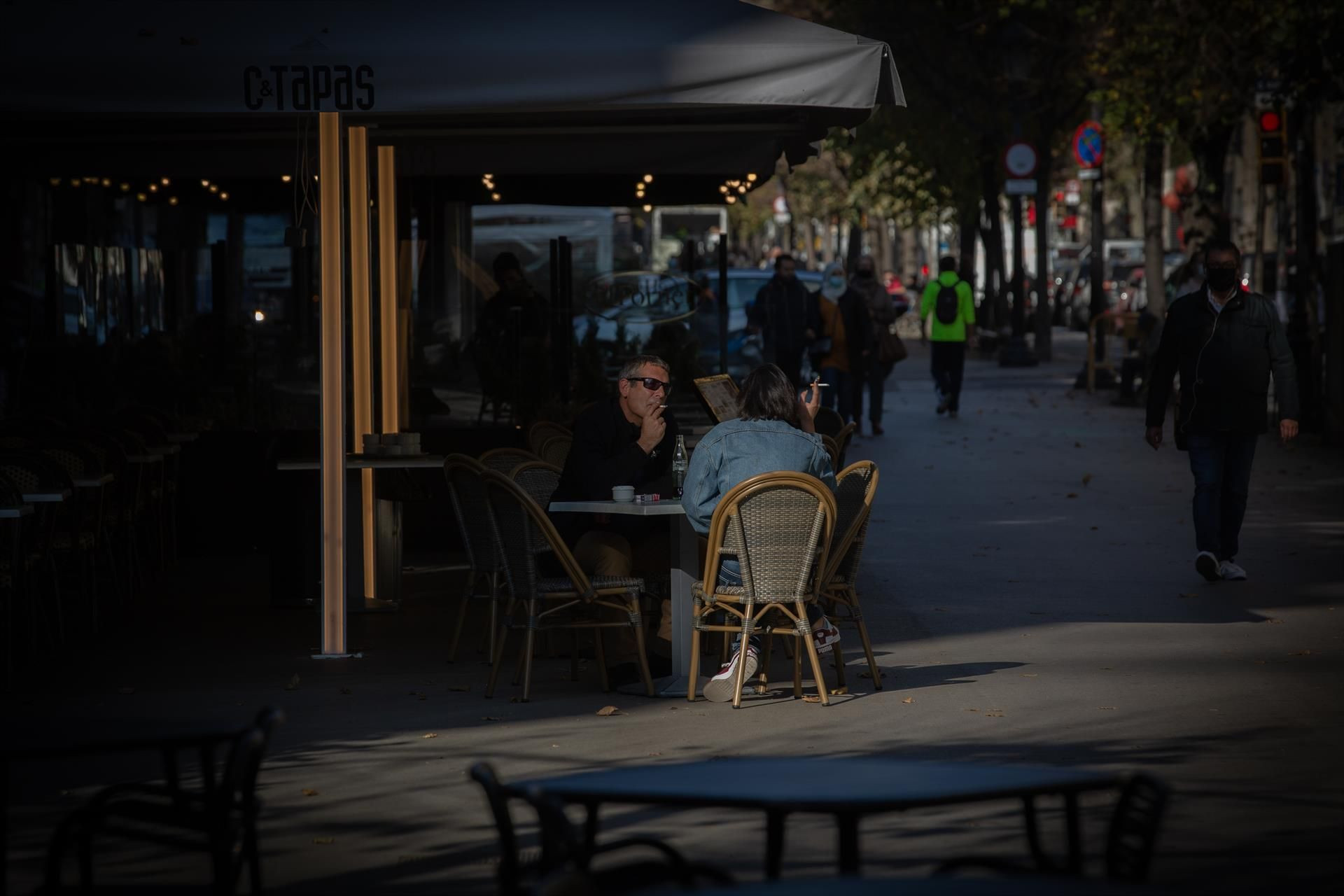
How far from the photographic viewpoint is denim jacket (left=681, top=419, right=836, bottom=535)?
8.23 m

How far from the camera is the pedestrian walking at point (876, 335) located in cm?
2173

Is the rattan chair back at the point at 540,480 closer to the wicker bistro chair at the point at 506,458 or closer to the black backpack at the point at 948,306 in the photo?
the wicker bistro chair at the point at 506,458

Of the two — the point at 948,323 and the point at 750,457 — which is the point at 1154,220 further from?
the point at 750,457

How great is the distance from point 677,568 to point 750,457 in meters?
0.62

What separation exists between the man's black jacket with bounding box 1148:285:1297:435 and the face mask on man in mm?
81

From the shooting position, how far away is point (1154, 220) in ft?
92.3

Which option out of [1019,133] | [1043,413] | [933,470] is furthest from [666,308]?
[1019,133]

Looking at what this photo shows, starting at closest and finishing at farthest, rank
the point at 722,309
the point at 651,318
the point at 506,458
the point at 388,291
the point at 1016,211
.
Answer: the point at 506,458 → the point at 388,291 → the point at 722,309 → the point at 651,318 → the point at 1016,211

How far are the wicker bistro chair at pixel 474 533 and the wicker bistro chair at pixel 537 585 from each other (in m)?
0.09

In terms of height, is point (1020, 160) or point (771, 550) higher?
point (1020, 160)

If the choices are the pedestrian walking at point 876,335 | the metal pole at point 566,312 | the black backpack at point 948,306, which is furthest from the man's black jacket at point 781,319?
the metal pole at point 566,312

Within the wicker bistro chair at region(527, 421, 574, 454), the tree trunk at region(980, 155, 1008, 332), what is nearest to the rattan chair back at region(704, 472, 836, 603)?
the wicker bistro chair at region(527, 421, 574, 454)

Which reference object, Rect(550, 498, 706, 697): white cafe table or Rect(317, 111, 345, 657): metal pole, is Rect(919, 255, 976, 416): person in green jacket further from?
Rect(550, 498, 706, 697): white cafe table

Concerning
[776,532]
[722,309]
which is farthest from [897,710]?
[722,309]
